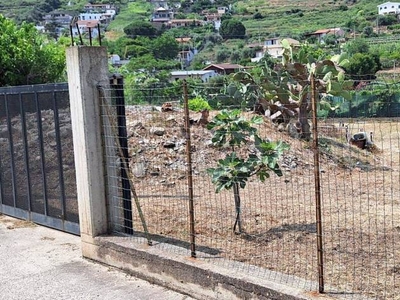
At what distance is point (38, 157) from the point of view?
7.75 meters

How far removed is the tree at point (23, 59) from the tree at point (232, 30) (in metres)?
95.7

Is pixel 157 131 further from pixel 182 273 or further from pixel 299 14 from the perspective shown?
pixel 299 14

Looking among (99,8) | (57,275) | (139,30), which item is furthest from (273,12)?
(57,275)

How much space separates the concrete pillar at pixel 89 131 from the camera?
6.25 metres

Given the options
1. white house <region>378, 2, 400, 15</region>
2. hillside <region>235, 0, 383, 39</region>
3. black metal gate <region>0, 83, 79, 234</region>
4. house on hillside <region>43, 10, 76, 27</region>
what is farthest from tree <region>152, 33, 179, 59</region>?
black metal gate <region>0, 83, 79, 234</region>

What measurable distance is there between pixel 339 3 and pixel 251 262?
13119 centimetres

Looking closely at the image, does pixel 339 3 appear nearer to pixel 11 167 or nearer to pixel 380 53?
pixel 380 53

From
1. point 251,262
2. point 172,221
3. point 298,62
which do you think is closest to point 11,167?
point 172,221

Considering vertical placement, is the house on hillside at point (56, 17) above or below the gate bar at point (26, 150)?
above

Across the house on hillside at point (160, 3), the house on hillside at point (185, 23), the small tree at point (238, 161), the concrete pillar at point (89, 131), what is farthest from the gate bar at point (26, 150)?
the house on hillside at point (160, 3)

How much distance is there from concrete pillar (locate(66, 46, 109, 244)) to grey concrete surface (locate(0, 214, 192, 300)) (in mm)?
418

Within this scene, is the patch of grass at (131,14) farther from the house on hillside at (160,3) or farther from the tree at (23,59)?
the tree at (23,59)

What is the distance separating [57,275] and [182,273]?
61.2 inches

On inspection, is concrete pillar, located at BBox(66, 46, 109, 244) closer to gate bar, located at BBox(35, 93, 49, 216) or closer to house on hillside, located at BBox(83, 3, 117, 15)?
gate bar, located at BBox(35, 93, 49, 216)
